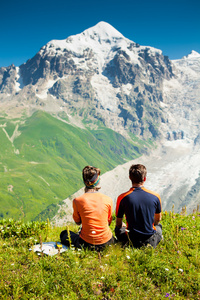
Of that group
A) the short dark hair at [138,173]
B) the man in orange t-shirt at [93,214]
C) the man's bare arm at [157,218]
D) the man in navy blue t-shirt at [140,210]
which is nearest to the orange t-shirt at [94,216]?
the man in orange t-shirt at [93,214]

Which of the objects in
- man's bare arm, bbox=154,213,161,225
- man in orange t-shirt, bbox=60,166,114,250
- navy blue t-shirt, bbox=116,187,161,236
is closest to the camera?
man in orange t-shirt, bbox=60,166,114,250

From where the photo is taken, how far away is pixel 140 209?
6750mm

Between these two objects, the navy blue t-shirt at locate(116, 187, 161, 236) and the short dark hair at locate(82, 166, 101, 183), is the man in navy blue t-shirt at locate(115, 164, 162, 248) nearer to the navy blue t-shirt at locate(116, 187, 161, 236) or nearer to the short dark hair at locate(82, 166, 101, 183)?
the navy blue t-shirt at locate(116, 187, 161, 236)

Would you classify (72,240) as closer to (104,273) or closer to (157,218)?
(104,273)

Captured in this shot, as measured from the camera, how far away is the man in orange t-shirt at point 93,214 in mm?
6637

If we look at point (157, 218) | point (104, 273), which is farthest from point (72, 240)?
point (157, 218)

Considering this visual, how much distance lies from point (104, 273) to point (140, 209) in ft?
7.44

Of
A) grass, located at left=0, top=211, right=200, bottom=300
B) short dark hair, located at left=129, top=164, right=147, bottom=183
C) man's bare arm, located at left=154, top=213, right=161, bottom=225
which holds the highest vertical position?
short dark hair, located at left=129, top=164, right=147, bottom=183

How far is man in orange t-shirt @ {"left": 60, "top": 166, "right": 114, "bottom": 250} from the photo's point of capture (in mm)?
6637

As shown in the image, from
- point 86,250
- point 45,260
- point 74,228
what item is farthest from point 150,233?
point 74,228

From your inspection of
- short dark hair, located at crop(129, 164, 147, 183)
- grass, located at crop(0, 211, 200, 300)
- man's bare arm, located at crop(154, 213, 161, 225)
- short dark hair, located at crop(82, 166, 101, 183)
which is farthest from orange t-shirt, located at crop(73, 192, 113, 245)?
man's bare arm, located at crop(154, 213, 161, 225)

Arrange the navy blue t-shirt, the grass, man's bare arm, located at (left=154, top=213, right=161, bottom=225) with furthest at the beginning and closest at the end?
man's bare arm, located at (left=154, top=213, right=161, bottom=225), the navy blue t-shirt, the grass

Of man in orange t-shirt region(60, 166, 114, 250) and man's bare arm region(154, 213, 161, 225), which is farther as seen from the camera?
man's bare arm region(154, 213, 161, 225)

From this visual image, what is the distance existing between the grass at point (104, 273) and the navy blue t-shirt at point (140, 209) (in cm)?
63
